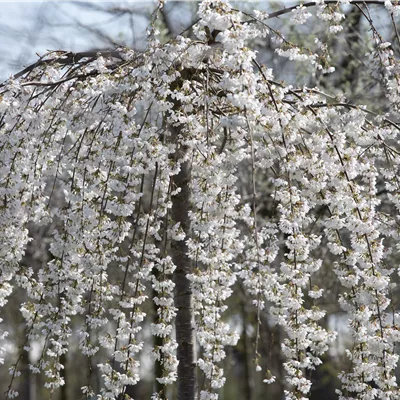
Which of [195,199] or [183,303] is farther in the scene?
[183,303]

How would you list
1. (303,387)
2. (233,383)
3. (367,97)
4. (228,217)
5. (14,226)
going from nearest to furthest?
(303,387)
(228,217)
(14,226)
(367,97)
(233,383)

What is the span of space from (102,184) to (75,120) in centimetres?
44

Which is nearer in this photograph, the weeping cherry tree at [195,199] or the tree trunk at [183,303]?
the weeping cherry tree at [195,199]

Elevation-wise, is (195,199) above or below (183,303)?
above

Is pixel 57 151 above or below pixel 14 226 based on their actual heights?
above

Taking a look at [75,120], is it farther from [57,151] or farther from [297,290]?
[297,290]

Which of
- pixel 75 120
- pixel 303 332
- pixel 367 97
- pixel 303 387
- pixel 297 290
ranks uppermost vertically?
pixel 367 97

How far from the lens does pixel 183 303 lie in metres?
3.96

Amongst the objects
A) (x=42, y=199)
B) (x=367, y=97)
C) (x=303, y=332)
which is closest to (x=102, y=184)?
(x=42, y=199)

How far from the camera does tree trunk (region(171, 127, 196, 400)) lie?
3.91 metres

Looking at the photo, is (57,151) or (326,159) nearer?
(326,159)

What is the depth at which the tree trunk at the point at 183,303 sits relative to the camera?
391 centimetres

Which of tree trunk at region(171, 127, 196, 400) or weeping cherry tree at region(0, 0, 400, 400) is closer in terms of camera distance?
weeping cherry tree at region(0, 0, 400, 400)

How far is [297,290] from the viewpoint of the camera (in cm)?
334
